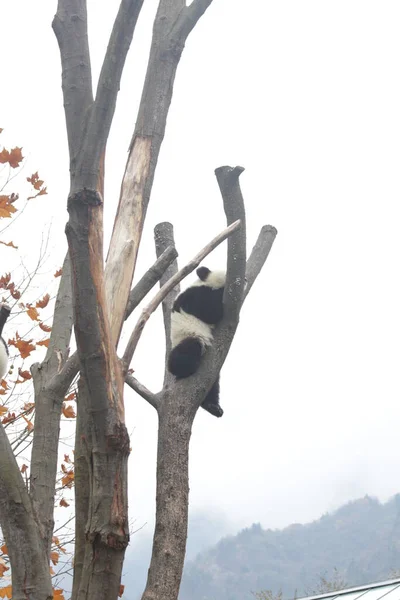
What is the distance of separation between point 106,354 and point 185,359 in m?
2.08

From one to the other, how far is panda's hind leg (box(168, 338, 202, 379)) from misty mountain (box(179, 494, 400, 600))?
2284 inches

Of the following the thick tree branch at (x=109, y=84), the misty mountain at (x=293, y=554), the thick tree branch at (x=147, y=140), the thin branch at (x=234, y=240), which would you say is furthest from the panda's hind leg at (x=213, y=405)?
the misty mountain at (x=293, y=554)

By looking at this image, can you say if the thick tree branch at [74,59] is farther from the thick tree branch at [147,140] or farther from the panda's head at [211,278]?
the panda's head at [211,278]

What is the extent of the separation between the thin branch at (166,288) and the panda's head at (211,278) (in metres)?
2.54

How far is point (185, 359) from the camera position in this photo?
475cm

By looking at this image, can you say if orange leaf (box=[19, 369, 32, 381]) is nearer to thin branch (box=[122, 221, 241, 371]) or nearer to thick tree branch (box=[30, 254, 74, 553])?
thick tree branch (box=[30, 254, 74, 553])

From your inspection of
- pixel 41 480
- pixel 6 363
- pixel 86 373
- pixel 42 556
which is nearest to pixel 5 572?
pixel 41 480

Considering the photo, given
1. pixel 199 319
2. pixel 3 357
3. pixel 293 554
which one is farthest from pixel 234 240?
pixel 293 554

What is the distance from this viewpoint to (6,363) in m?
6.81

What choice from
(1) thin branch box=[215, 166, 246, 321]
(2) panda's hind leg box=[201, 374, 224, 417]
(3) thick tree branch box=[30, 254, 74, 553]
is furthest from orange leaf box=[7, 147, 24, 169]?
(2) panda's hind leg box=[201, 374, 224, 417]

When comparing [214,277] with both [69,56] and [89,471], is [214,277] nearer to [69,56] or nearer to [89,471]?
[69,56]

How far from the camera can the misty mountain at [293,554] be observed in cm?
6575

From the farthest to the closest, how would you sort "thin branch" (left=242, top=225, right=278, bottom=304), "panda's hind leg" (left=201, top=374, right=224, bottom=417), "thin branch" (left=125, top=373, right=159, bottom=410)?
"panda's hind leg" (left=201, top=374, right=224, bottom=417) < "thin branch" (left=242, top=225, right=278, bottom=304) < "thin branch" (left=125, top=373, right=159, bottom=410)

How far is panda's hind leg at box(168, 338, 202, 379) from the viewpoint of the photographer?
14.0 ft
